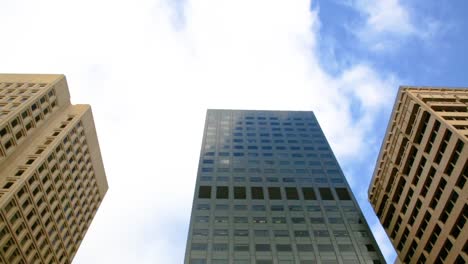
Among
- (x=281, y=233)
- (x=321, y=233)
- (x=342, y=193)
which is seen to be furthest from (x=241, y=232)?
(x=342, y=193)

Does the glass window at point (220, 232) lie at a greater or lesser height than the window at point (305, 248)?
greater

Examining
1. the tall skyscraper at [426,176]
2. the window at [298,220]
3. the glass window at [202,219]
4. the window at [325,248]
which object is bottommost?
the window at [298,220]

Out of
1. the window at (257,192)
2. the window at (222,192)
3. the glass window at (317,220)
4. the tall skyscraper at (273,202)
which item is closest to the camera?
the tall skyscraper at (273,202)

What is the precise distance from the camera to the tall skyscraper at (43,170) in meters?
59.5

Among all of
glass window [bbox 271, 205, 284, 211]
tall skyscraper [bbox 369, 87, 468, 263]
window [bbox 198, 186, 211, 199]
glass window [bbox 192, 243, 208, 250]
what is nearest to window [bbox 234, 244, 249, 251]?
glass window [bbox 192, 243, 208, 250]

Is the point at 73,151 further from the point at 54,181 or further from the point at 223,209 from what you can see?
the point at 223,209

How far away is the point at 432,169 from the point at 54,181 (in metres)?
61.4

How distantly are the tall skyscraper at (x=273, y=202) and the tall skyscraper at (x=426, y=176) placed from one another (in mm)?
5484

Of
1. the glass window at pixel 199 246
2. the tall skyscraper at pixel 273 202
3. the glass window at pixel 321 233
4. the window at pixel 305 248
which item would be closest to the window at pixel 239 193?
the tall skyscraper at pixel 273 202

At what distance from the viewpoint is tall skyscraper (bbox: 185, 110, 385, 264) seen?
200 feet

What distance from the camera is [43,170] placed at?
66500 mm

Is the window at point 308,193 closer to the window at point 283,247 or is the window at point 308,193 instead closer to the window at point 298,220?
the window at point 298,220

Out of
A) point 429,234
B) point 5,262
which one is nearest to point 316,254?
point 429,234

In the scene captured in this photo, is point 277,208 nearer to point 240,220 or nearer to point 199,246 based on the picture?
point 240,220
